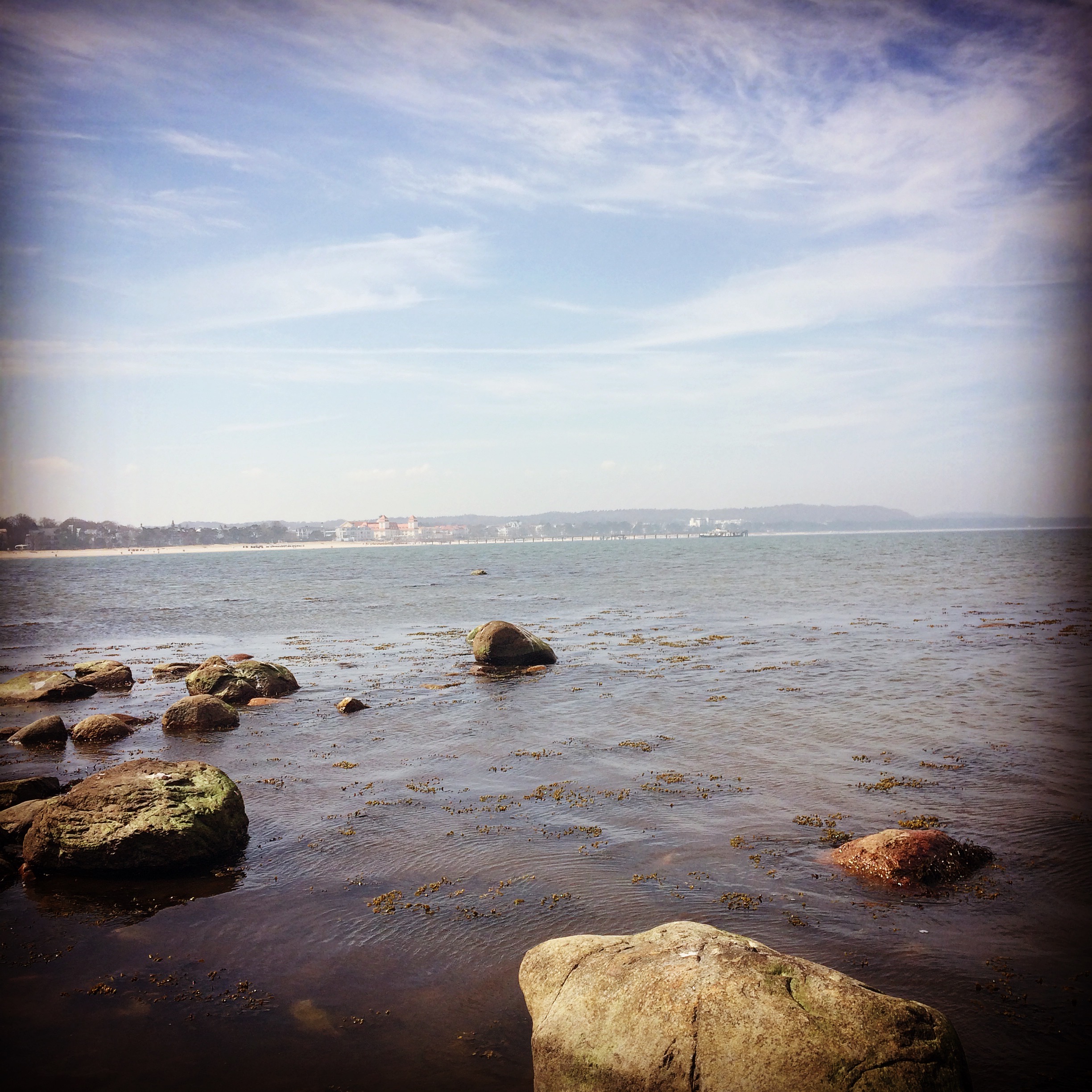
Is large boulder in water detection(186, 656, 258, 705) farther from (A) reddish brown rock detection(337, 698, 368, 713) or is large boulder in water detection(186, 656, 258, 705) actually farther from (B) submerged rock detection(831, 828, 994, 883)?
(B) submerged rock detection(831, 828, 994, 883)

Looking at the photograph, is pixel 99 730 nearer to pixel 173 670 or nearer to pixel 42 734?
pixel 42 734

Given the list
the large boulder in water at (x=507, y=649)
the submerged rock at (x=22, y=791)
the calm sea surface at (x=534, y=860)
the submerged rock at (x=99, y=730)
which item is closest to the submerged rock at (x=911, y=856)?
the calm sea surface at (x=534, y=860)

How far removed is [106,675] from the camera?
28328 mm

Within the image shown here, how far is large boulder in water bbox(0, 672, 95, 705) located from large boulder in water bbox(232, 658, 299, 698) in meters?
5.62

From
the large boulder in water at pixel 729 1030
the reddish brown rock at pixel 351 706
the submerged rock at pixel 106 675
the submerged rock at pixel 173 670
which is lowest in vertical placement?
the submerged rock at pixel 173 670

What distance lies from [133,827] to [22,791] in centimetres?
405

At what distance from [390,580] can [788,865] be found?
88.8 m

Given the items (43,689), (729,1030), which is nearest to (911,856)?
(729,1030)

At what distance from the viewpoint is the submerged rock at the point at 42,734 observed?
19859 millimetres

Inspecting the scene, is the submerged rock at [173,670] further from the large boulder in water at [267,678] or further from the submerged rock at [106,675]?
the large boulder in water at [267,678]

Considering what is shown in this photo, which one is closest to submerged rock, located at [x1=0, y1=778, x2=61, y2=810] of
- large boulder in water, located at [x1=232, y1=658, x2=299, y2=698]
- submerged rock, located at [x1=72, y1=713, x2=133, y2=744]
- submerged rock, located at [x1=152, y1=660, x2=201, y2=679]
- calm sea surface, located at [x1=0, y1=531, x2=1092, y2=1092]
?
calm sea surface, located at [x1=0, y1=531, x2=1092, y2=1092]

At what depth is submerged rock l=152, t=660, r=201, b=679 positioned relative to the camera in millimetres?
30312

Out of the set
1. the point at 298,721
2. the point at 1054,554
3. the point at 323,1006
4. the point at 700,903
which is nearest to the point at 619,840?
the point at 700,903

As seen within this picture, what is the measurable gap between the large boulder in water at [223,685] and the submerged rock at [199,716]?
270 centimetres
